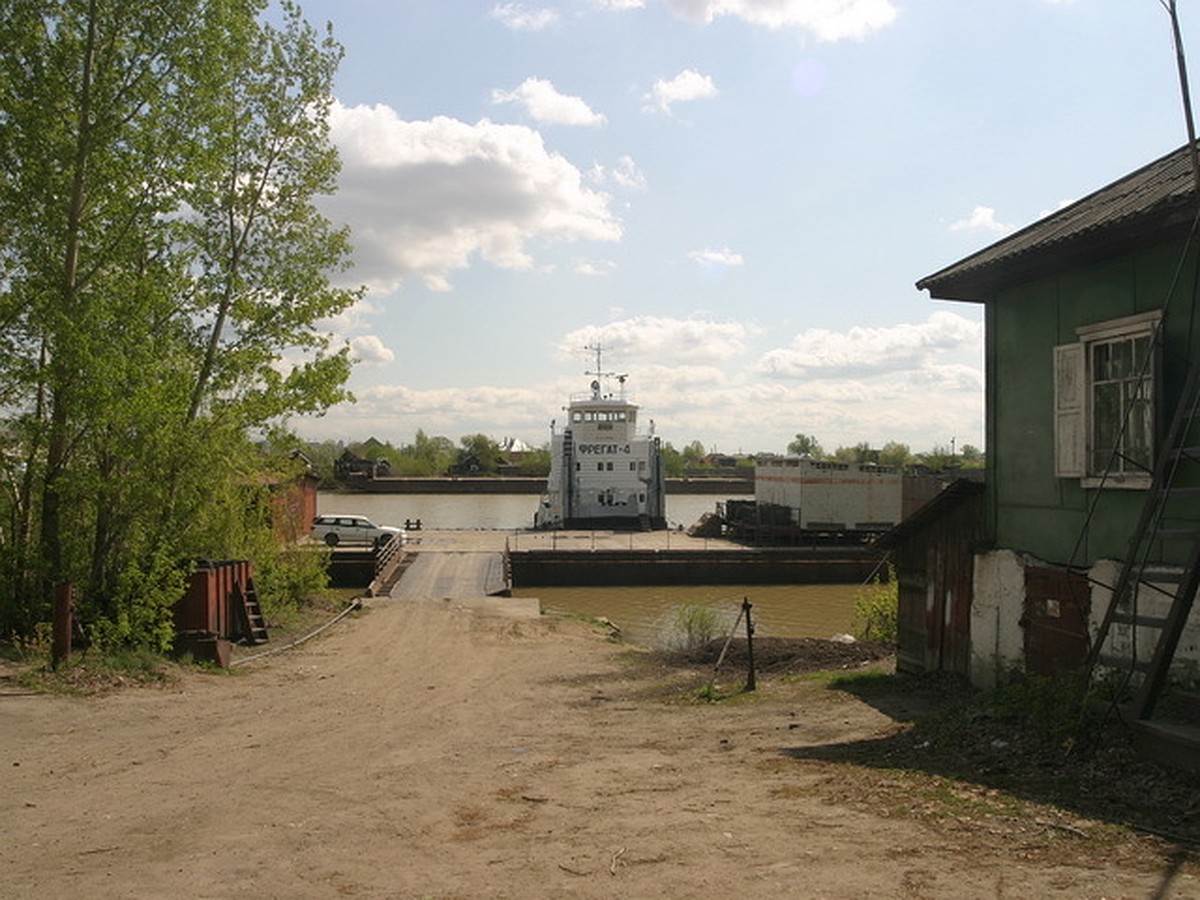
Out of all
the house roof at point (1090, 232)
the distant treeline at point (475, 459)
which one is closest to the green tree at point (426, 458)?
the distant treeline at point (475, 459)

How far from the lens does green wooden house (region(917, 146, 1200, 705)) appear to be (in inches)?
321

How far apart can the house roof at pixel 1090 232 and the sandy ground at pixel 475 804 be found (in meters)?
4.76

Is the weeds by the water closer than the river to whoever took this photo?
Yes

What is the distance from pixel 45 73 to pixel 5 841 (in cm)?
1143

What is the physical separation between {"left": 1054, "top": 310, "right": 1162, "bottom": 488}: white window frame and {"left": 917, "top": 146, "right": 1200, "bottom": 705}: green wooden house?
1 centimetres

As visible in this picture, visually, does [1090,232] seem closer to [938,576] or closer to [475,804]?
[938,576]

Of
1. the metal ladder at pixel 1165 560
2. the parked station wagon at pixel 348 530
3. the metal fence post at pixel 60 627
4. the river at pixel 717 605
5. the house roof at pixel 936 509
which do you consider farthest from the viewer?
the parked station wagon at pixel 348 530

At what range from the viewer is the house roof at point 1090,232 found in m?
8.02

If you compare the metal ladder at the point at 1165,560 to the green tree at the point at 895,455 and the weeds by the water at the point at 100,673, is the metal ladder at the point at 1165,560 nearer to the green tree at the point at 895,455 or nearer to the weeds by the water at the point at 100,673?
the weeds by the water at the point at 100,673

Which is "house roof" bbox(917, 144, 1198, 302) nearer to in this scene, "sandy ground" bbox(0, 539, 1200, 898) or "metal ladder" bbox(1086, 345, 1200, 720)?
"metal ladder" bbox(1086, 345, 1200, 720)

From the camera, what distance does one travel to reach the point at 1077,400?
9.32m

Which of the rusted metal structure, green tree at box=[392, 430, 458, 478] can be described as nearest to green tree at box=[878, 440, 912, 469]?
green tree at box=[392, 430, 458, 478]

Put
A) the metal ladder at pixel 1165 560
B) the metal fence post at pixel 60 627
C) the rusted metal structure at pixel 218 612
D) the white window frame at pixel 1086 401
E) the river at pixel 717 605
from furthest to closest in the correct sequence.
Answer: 1. the river at pixel 717 605
2. the rusted metal structure at pixel 218 612
3. the metal fence post at pixel 60 627
4. the white window frame at pixel 1086 401
5. the metal ladder at pixel 1165 560

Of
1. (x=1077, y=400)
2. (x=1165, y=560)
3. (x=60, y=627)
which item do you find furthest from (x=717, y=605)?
(x=1165, y=560)
